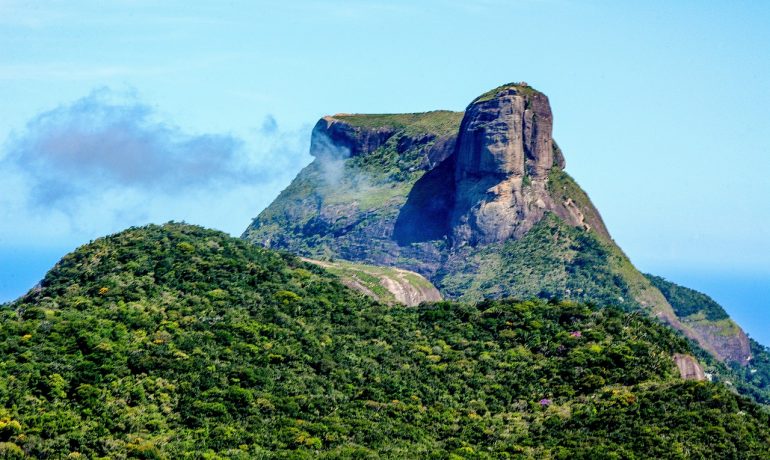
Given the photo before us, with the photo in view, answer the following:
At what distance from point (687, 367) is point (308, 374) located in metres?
37.3

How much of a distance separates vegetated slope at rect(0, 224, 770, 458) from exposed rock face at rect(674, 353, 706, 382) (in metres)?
2.12

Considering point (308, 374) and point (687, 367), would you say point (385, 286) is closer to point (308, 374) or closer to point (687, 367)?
point (687, 367)

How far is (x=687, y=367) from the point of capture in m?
124

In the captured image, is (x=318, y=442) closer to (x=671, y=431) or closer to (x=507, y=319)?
(x=671, y=431)

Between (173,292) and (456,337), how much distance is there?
28484 mm

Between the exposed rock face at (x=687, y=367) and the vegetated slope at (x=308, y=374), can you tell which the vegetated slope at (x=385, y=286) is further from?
the exposed rock face at (x=687, y=367)

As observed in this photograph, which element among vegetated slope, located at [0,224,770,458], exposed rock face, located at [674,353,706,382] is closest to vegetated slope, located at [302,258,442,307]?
vegetated slope, located at [0,224,770,458]

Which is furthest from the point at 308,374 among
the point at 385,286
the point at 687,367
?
the point at 385,286

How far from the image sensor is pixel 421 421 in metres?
106

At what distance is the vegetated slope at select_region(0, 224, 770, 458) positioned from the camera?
95875mm

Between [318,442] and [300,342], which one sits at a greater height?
[300,342]

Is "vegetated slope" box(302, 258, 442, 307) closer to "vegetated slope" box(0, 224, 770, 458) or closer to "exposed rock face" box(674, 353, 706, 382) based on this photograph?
"vegetated slope" box(0, 224, 770, 458)

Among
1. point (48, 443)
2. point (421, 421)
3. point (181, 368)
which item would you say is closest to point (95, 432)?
point (48, 443)

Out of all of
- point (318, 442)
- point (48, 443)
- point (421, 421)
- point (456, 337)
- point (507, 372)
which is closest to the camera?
point (48, 443)
